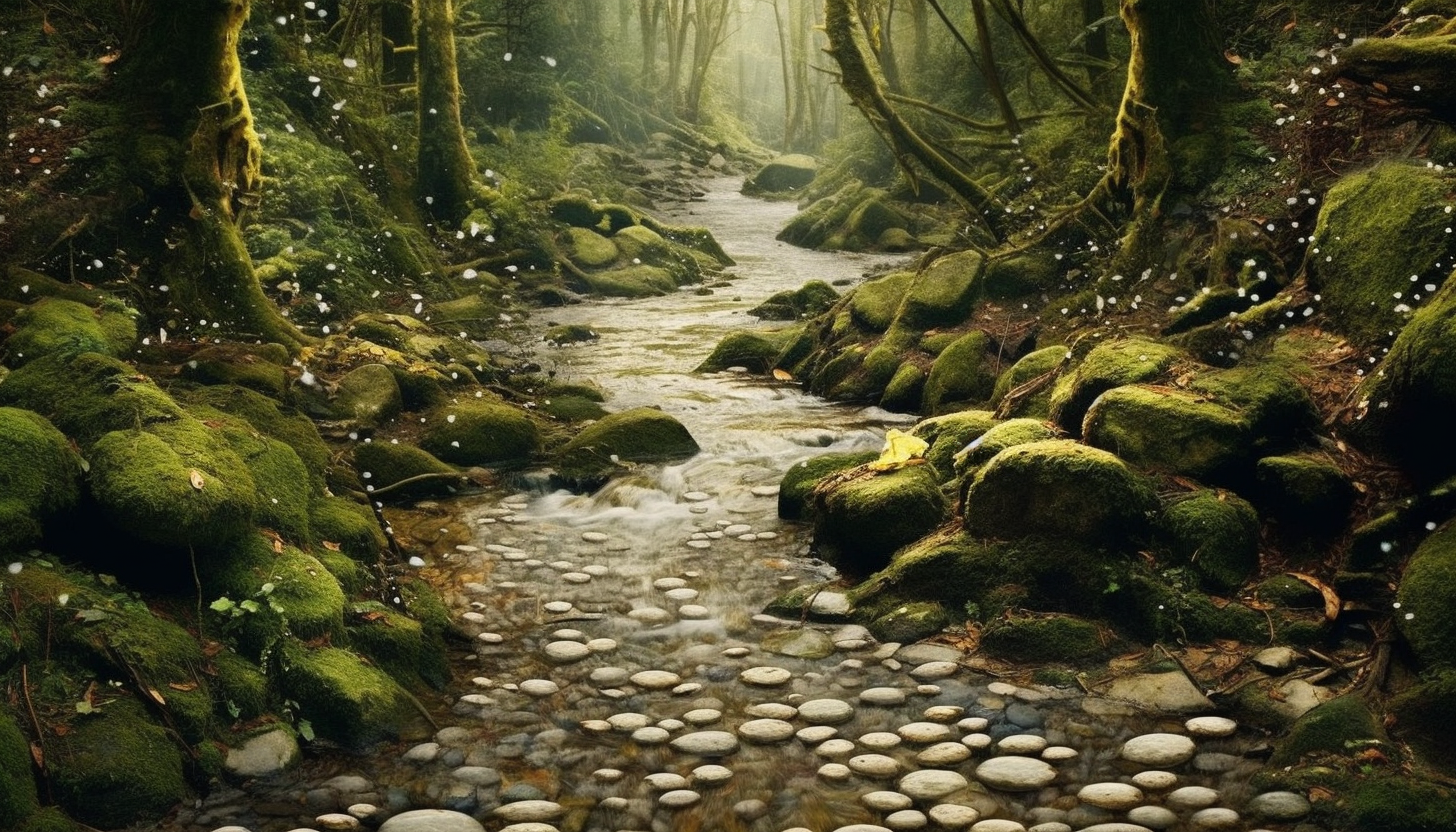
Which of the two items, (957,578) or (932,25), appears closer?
(957,578)

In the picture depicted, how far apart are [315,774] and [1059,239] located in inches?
355

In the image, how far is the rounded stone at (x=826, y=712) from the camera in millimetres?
4820

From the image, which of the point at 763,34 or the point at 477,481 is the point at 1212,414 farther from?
the point at 763,34

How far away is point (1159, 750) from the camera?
430 cm

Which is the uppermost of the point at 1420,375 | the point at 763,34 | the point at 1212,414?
the point at 763,34

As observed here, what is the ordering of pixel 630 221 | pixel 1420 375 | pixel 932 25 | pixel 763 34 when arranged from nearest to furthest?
pixel 1420 375
pixel 630 221
pixel 932 25
pixel 763 34

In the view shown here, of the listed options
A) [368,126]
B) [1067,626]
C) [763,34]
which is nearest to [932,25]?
[368,126]

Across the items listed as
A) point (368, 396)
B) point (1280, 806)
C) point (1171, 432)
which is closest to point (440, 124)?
point (368, 396)

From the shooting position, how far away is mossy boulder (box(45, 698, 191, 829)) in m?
3.65

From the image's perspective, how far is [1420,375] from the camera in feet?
15.9

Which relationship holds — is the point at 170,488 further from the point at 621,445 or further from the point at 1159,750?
the point at 621,445

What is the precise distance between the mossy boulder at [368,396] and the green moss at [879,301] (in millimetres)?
5396

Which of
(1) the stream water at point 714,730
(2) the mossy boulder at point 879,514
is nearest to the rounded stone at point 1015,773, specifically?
(1) the stream water at point 714,730

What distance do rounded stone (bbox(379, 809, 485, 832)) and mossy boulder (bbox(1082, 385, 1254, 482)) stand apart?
4.06m
